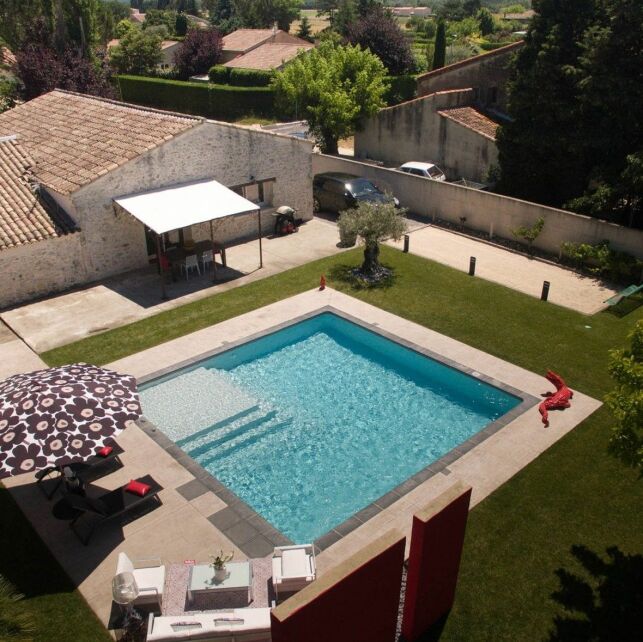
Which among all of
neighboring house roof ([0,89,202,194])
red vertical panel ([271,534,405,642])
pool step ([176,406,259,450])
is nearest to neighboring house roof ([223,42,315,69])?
neighboring house roof ([0,89,202,194])

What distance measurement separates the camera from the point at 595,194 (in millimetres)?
25641

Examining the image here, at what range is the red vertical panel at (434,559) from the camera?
30.9 feet

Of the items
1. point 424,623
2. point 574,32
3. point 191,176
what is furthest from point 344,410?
point 574,32

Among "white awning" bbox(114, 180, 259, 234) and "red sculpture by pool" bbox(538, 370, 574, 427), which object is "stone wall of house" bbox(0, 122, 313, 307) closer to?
"white awning" bbox(114, 180, 259, 234)

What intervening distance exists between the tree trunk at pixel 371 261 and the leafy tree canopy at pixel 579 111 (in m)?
9.10

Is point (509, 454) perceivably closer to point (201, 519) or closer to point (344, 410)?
point (344, 410)

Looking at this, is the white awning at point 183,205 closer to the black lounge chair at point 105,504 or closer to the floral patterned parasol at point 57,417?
the floral patterned parasol at point 57,417

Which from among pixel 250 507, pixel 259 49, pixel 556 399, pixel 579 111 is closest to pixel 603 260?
pixel 579 111

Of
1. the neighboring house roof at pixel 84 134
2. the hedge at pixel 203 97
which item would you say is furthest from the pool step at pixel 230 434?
the hedge at pixel 203 97

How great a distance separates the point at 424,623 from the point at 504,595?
1716 millimetres

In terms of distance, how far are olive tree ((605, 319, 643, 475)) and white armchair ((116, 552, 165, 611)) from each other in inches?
309

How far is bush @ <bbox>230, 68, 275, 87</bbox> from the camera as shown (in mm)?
57375

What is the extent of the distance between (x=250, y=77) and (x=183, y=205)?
39328 millimetres

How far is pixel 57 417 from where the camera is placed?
11.5 m
